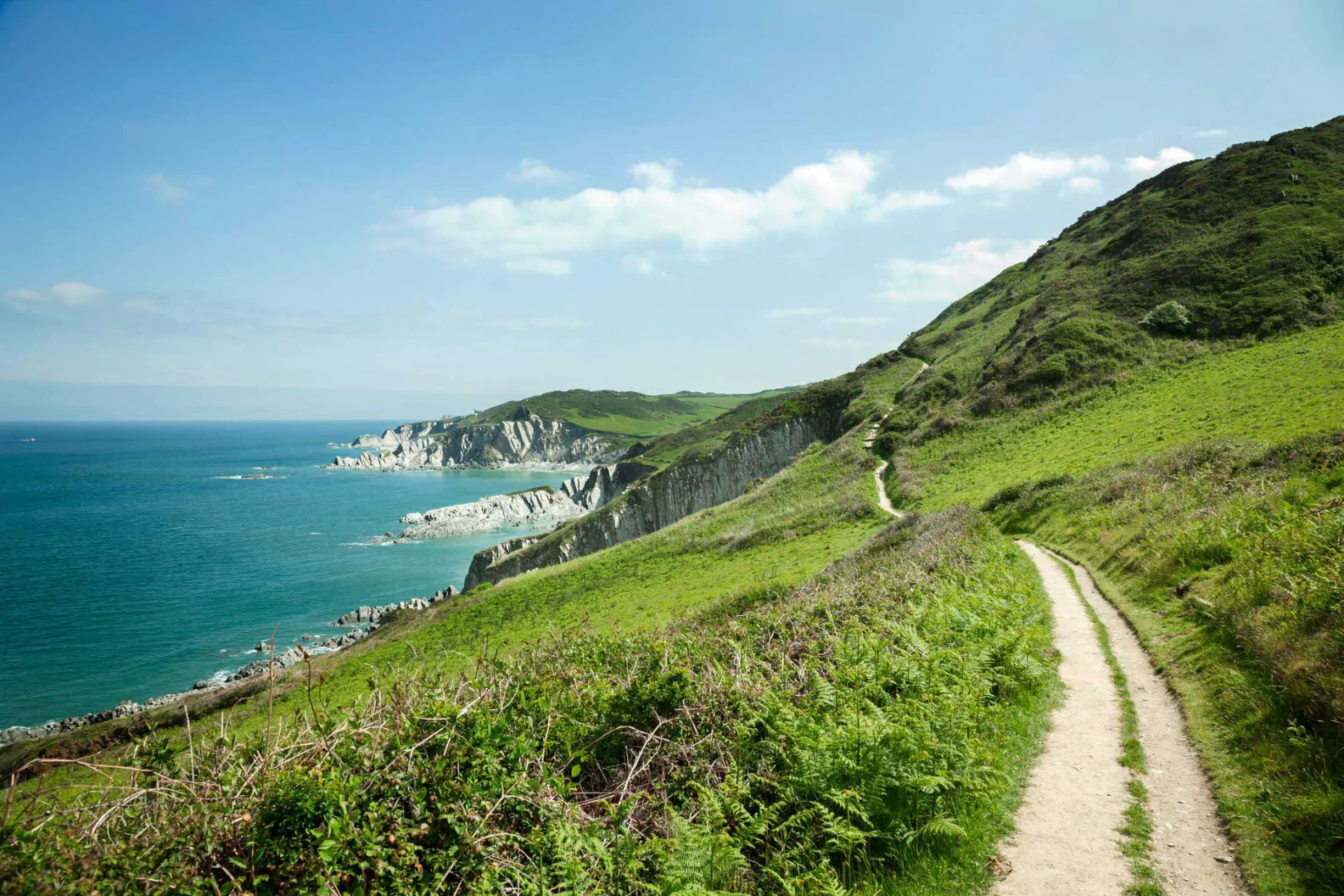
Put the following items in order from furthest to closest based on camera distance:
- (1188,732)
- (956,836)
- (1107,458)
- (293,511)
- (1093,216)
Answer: (293,511)
(1093,216)
(1107,458)
(1188,732)
(956,836)

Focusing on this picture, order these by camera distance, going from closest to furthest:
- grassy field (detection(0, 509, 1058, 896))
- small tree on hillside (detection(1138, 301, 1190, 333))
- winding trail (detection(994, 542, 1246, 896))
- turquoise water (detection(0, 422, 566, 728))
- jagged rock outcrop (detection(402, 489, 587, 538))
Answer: grassy field (detection(0, 509, 1058, 896))
winding trail (detection(994, 542, 1246, 896))
turquoise water (detection(0, 422, 566, 728))
small tree on hillside (detection(1138, 301, 1190, 333))
jagged rock outcrop (detection(402, 489, 587, 538))

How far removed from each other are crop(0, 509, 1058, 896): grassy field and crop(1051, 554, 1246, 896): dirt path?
1.55 m

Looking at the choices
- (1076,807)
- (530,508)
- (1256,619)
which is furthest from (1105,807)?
(530,508)

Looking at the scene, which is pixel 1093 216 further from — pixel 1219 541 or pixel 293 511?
pixel 293 511

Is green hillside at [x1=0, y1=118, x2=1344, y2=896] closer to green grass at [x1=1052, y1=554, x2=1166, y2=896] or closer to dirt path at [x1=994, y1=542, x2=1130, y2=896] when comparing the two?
green grass at [x1=1052, y1=554, x2=1166, y2=896]

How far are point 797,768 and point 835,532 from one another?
3263cm

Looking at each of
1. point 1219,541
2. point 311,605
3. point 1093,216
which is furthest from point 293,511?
point 1093,216

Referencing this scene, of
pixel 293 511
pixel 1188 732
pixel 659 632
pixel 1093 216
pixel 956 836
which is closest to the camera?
pixel 956 836

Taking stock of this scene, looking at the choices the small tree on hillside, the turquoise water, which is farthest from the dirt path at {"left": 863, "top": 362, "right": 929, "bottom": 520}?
the turquoise water

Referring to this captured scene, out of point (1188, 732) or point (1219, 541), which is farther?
point (1219, 541)

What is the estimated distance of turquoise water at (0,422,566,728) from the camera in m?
49.9

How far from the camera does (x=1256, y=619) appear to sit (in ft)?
35.6

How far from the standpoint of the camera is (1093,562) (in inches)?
840

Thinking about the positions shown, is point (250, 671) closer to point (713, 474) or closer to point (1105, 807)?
point (713, 474)
